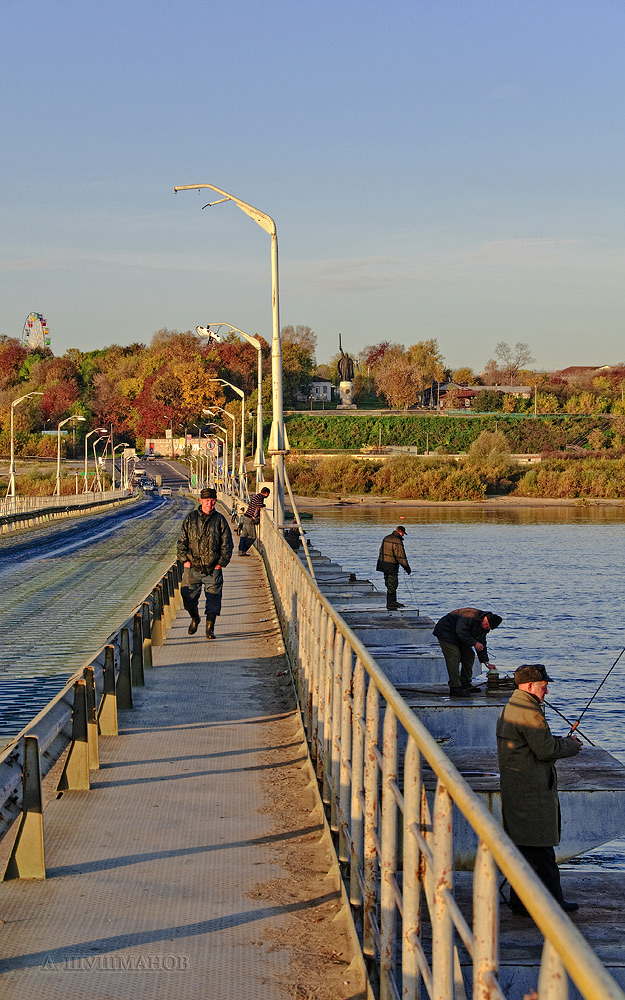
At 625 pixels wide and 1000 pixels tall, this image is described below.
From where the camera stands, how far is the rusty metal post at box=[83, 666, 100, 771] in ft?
27.3

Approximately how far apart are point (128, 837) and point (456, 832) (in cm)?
344

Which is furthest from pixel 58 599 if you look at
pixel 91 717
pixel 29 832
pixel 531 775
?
pixel 531 775

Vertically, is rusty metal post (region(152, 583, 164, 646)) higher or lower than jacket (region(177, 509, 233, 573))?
lower

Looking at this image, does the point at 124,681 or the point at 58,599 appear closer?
the point at 124,681

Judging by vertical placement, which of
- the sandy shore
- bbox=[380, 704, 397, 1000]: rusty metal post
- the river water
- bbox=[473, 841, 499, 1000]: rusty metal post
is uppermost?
bbox=[473, 841, 499, 1000]: rusty metal post

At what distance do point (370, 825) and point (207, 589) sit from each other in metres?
10.5

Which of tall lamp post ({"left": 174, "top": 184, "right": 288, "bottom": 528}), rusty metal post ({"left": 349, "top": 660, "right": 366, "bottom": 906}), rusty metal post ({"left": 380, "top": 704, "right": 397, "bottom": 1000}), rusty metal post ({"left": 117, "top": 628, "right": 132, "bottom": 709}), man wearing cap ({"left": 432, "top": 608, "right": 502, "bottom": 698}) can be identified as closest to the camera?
rusty metal post ({"left": 380, "top": 704, "right": 397, "bottom": 1000})

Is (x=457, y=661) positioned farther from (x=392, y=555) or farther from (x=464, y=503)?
(x=464, y=503)

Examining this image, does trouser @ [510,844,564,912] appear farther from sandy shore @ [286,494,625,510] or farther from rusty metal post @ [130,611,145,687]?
sandy shore @ [286,494,625,510]

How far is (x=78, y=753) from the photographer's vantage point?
8031mm

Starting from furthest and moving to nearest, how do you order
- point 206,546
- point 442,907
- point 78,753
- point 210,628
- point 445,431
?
point 445,431 → point 210,628 → point 206,546 → point 78,753 → point 442,907

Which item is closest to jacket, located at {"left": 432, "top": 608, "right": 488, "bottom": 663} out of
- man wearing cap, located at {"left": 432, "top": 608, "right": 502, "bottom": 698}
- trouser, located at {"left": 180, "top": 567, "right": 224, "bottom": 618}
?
man wearing cap, located at {"left": 432, "top": 608, "right": 502, "bottom": 698}

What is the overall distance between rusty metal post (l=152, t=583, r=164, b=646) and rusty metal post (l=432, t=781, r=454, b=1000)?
12.1 m

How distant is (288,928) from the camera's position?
562 cm
